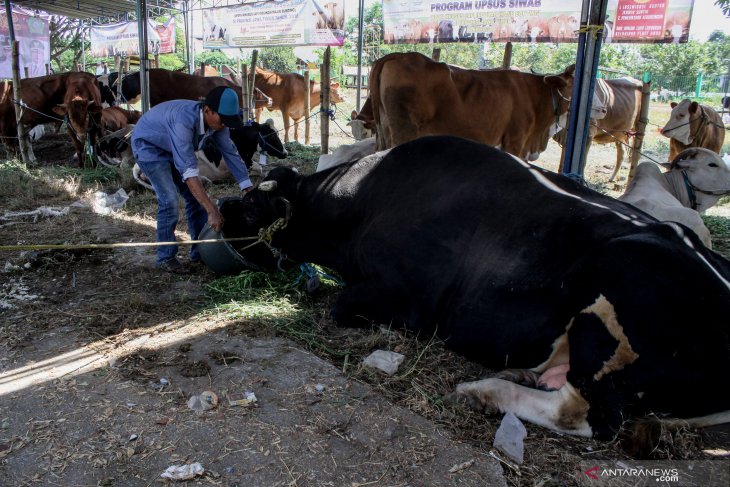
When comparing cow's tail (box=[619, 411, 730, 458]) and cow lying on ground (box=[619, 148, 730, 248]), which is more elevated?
cow lying on ground (box=[619, 148, 730, 248])

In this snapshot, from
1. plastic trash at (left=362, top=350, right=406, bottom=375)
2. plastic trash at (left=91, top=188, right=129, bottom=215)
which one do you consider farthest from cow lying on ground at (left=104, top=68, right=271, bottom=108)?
plastic trash at (left=362, top=350, right=406, bottom=375)

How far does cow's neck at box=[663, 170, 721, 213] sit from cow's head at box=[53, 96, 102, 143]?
9057 mm

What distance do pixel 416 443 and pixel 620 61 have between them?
1261 inches

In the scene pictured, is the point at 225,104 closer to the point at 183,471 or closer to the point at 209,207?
the point at 209,207

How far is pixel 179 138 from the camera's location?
175 inches

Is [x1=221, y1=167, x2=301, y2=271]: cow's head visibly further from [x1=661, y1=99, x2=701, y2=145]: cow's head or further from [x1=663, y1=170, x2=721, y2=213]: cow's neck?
[x1=661, y1=99, x2=701, y2=145]: cow's head

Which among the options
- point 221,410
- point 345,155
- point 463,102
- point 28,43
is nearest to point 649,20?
point 463,102

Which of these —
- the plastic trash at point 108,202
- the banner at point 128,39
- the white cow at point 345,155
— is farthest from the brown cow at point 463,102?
the banner at point 128,39

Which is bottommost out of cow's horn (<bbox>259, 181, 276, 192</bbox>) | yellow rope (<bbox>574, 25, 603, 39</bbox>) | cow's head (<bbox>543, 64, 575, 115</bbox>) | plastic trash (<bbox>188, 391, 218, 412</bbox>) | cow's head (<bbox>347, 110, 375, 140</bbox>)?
plastic trash (<bbox>188, 391, 218, 412</bbox>)

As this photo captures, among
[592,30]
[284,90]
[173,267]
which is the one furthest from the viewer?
[284,90]

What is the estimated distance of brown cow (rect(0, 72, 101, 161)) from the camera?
11.0 metres

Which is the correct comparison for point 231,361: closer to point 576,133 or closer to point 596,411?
point 596,411

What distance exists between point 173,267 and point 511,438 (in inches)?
130

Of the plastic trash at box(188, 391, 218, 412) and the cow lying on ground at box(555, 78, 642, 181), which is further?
the cow lying on ground at box(555, 78, 642, 181)
